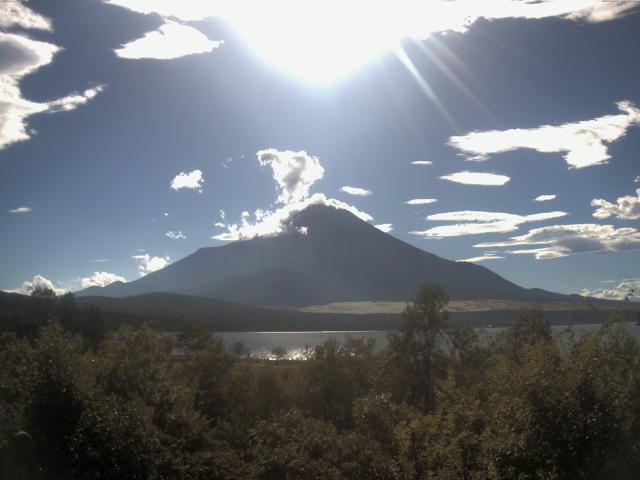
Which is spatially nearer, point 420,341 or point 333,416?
point 333,416

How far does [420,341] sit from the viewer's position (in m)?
35.6

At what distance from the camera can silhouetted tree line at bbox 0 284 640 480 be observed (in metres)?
13.2

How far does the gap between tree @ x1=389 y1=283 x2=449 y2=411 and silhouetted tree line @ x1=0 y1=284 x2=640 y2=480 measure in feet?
0.43

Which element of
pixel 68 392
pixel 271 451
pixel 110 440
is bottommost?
pixel 271 451

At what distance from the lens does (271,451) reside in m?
21.9

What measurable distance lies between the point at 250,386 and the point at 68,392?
15.4 m

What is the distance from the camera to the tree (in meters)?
33.5

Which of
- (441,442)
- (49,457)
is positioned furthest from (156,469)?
(441,442)

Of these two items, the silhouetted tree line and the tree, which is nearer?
the silhouetted tree line

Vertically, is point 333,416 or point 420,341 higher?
point 420,341

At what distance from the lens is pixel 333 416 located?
31109 millimetres

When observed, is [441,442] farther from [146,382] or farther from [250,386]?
[250,386]

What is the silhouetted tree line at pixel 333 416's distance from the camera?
13.2m

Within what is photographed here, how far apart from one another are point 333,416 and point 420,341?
810cm
